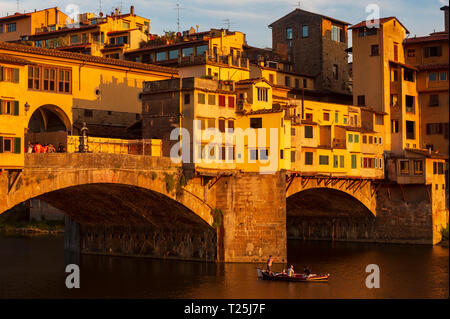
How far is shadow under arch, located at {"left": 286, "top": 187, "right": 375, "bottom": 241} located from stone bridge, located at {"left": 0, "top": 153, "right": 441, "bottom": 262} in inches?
160

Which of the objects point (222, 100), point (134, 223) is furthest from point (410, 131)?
point (134, 223)

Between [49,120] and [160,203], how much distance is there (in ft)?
46.7

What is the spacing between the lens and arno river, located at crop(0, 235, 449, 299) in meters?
59.8

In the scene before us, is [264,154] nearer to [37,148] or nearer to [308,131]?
[308,131]

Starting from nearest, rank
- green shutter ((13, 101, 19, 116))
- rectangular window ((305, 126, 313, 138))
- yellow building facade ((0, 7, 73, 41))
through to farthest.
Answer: green shutter ((13, 101, 19, 116))
rectangular window ((305, 126, 313, 138))
yellow building facade ((0, 7, 73, 41))

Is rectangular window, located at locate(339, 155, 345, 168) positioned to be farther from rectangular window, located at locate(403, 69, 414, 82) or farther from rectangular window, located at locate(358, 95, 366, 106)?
rectangular window, located at locate(403, 69, 414, 82)

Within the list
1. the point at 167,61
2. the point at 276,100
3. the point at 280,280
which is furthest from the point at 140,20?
the point at 280,280

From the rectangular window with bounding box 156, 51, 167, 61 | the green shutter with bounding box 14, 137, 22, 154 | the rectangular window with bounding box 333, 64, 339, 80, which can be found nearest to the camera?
the green shutter with bounding box 14, 137, 22, 154

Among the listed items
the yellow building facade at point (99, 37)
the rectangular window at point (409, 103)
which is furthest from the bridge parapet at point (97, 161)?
the rectangular window at point (409, 103)

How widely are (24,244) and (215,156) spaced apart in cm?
3392

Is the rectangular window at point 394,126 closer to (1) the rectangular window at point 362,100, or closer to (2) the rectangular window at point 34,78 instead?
(1) the rectangular window at point 362,100

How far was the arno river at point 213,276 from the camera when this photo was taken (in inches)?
2352

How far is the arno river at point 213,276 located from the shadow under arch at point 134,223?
1489 mm

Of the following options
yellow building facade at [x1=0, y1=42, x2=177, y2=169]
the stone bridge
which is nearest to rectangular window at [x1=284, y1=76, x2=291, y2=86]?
the stone bridge
